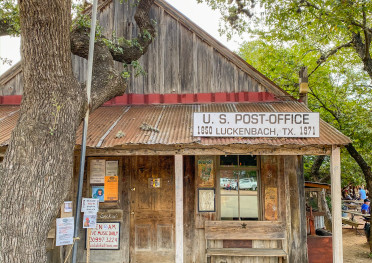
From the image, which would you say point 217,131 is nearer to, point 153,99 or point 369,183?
point 153,99

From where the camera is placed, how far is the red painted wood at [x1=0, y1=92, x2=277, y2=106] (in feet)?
25.8

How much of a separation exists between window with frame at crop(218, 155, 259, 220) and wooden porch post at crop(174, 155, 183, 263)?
1.07 metres

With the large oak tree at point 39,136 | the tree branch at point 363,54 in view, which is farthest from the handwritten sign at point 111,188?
the tree branch at point 363,54

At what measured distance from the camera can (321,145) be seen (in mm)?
5812

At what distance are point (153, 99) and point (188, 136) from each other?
255cm

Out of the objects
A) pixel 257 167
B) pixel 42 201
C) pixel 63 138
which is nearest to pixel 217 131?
pixel 257 167

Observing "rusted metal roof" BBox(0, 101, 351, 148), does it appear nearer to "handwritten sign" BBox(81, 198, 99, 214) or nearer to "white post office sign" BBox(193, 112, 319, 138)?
"white post office sign" BBox(193, 112, 319, 138)

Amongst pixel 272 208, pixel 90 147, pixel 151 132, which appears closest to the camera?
pixel 90 147

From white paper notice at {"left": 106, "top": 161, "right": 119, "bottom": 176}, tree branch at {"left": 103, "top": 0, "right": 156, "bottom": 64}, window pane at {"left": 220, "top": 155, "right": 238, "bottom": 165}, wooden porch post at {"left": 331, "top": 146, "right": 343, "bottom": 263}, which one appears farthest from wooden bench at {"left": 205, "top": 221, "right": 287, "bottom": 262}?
tree branch at {"left": 103, "top": 0, "right": 156, "bottom": 64}

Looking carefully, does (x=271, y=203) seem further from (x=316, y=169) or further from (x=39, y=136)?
(x=316, y=169)

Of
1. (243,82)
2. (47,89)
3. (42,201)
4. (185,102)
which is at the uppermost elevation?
(243,82)

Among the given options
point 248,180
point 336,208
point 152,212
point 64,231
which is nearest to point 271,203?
point 248,180

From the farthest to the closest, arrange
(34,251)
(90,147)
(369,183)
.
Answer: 1. (369,183)
2. (90,147)
3. (34,251)

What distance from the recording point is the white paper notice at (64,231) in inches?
195
